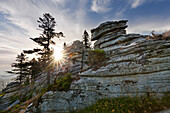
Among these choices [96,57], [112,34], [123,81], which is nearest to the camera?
[123,81]

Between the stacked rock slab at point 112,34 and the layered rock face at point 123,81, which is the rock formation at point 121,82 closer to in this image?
the layered rock face at point 123,81

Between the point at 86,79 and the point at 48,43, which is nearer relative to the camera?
the point at 86,79

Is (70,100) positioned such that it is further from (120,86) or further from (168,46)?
(168,46)

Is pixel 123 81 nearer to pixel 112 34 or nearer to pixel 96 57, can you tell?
pixel 96 57

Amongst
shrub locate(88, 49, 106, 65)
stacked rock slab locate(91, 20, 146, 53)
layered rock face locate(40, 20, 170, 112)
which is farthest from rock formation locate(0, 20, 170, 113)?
stacked rock slab locate(91, 20, 146, 53)

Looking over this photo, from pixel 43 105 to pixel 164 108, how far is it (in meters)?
8.63

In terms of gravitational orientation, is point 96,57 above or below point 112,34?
below

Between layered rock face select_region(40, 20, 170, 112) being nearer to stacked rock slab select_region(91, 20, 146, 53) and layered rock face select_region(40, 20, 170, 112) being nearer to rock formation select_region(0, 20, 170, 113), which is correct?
rock formation select_region(0, 20, 170, 113)

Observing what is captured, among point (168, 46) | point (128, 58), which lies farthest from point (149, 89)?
point (168, 46)

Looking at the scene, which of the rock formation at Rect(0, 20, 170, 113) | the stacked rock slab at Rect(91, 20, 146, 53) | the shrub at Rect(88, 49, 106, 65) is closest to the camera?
the rock formation at Rect(0, 20, 170, 113)

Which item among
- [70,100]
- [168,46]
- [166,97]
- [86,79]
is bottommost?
[70,100]

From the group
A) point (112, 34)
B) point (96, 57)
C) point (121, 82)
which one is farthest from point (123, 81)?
point (112, 34)

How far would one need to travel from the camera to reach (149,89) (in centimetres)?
472

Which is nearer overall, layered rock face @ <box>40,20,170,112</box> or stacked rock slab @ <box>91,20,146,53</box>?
layered rock face @ <box>40,20,170,112</box>
